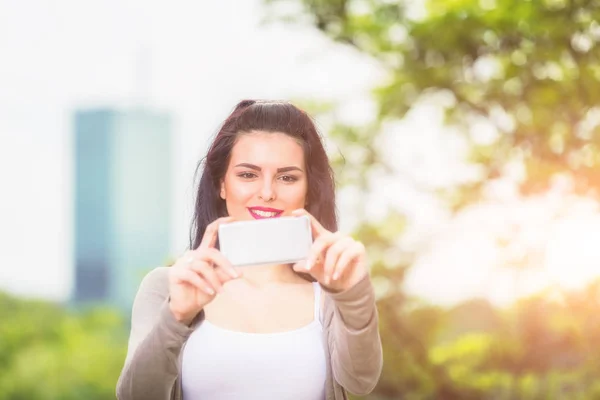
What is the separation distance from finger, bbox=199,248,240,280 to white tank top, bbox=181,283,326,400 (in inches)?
10.9

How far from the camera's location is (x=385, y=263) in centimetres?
554

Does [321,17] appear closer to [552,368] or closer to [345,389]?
[552,368]

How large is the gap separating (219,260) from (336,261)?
0.17m

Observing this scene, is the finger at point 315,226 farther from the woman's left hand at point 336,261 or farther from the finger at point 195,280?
the finger at point 195,280

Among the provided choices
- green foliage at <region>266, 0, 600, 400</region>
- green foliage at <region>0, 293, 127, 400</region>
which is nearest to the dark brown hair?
green foliage at <region>266, 0, 600, 400</region>

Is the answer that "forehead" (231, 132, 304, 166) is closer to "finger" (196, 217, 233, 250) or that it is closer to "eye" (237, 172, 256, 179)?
"eye" (237, 172, 256, 179)

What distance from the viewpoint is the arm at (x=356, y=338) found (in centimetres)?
131

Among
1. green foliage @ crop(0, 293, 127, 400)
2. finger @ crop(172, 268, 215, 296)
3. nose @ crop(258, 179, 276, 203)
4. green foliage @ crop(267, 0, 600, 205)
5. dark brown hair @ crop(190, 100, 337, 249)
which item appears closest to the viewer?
finger @ crop(172, 268, 215, 296)

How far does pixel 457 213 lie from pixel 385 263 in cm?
57

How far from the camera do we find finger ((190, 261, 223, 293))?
1242 millimetres

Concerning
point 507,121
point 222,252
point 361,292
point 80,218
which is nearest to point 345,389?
point 361,292

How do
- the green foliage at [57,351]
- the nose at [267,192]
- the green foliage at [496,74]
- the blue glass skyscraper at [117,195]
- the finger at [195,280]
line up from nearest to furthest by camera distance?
1. the finger at [195,280]
2. the nose at [267,192]
3. the green foliage at [496,74]
4. the green foliage at [57,351]
5. the blue glass skyscraper at [117,195]

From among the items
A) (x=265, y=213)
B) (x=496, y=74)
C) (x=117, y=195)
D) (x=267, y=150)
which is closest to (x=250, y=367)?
(x=265, y=213)

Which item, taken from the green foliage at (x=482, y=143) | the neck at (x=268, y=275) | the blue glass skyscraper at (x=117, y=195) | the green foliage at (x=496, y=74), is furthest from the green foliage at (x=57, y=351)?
the blue glass skyscraper at (x=117, y=195)
